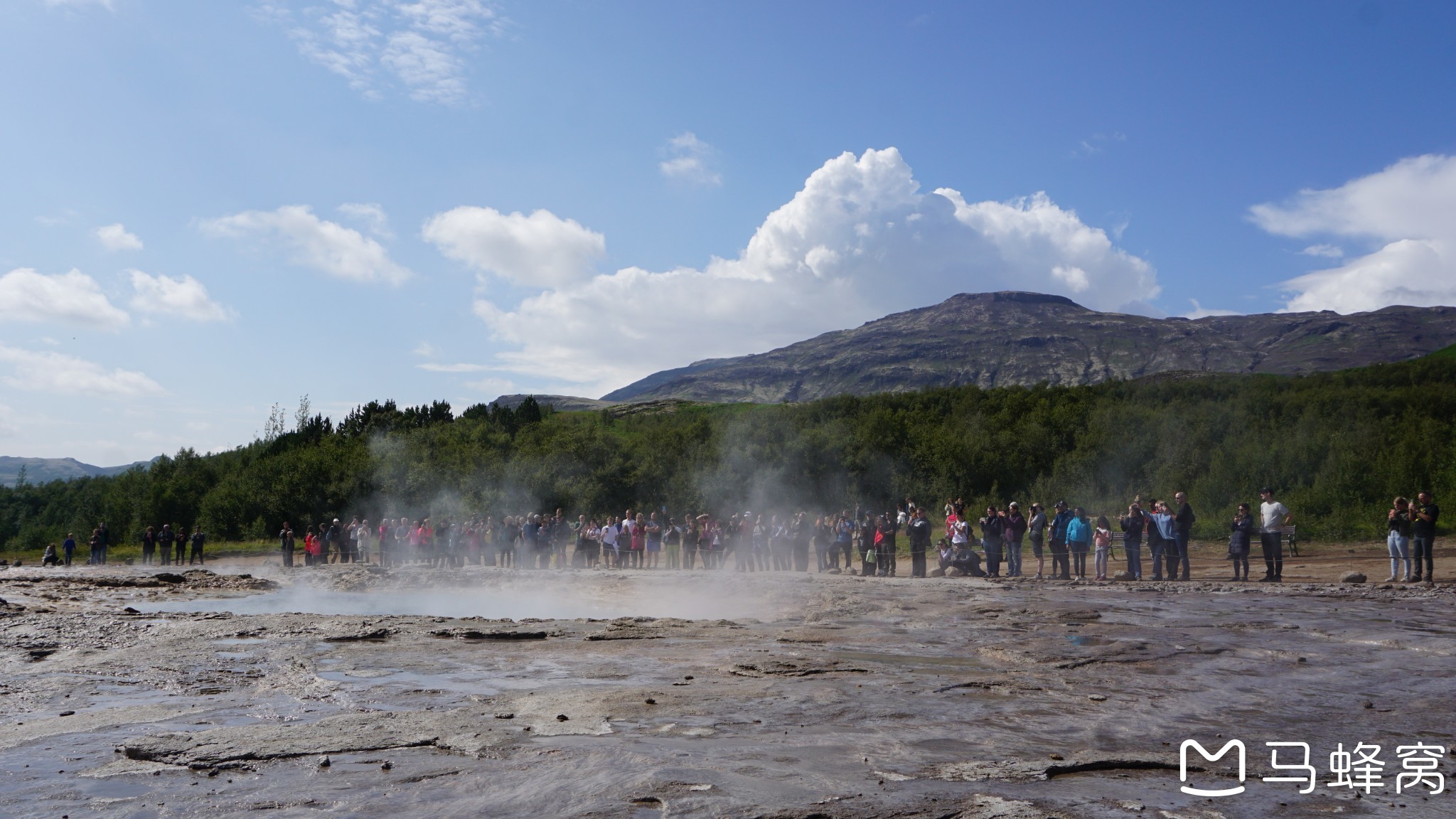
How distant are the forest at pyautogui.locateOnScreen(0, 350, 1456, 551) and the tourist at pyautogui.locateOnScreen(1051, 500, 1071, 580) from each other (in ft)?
31.6

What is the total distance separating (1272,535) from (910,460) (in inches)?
1013

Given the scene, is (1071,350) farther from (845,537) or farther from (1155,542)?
(1155,542)

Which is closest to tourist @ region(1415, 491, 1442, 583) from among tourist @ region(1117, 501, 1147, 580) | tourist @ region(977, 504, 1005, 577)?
tourist @ region(1117, 501, 1147, 580)

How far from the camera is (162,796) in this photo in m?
5.34

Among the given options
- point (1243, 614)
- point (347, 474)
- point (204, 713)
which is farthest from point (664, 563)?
point (347, 474)

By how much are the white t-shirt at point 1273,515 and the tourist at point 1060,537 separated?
3602mm

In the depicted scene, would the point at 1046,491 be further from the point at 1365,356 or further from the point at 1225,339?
the point at 1225,339

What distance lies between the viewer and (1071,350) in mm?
161125

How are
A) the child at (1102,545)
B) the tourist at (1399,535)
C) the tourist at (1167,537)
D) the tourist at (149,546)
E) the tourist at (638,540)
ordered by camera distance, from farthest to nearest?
the tourist at (149,546) < the tourist at (638,540) < the child at (1102,545) < the tourist at (1167,537) < the tourist at (1399,535)

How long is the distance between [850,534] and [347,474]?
1393 inches

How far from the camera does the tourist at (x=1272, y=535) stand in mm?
17016

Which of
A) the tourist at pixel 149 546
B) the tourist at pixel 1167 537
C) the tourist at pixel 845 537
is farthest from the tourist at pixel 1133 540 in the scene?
the tourist at pixel 149 546

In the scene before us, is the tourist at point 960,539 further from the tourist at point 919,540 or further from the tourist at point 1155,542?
the tourist at point 1155,542

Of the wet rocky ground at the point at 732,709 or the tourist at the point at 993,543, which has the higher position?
the tourist at the point at 993,543
